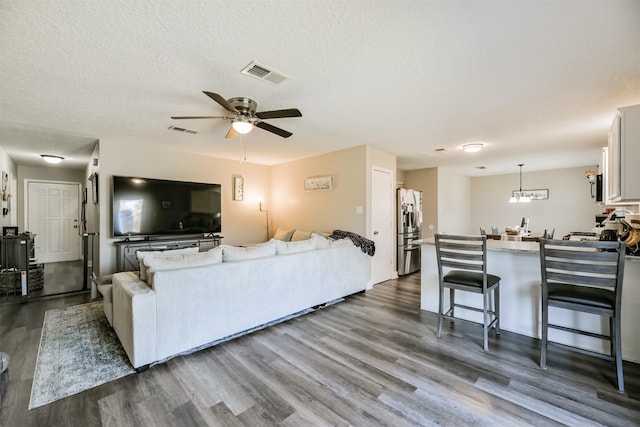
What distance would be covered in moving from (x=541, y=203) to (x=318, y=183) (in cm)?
663

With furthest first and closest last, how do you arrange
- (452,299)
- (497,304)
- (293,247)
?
(293,247)
(452,299)
(497,304)

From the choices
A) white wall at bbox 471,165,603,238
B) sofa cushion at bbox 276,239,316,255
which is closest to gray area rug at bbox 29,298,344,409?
sofa cushion at bbox 276,239,316,255

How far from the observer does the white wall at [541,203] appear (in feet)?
23.4

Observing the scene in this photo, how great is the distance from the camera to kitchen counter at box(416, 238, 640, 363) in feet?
7.73

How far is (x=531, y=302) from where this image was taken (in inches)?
112

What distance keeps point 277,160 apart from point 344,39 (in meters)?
4.23

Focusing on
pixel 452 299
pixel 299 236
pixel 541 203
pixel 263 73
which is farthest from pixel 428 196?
pixel 263 73

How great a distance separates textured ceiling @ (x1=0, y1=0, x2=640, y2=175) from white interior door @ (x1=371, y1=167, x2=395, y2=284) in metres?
1.18

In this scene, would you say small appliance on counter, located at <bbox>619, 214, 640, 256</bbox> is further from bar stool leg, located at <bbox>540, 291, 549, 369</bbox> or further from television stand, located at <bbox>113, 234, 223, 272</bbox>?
television stand, located at <bbox>113, 234, 223, 272</bbox>

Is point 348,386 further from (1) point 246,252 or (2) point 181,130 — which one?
(2) point 181,130

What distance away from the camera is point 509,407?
6.00ft

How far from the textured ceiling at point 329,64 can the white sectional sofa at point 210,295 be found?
5.32ft

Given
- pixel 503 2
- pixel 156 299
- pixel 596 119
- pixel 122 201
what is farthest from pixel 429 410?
pixel 122 201

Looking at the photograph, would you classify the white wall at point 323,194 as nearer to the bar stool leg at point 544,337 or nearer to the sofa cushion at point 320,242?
the sofa cushion at point 320,242
